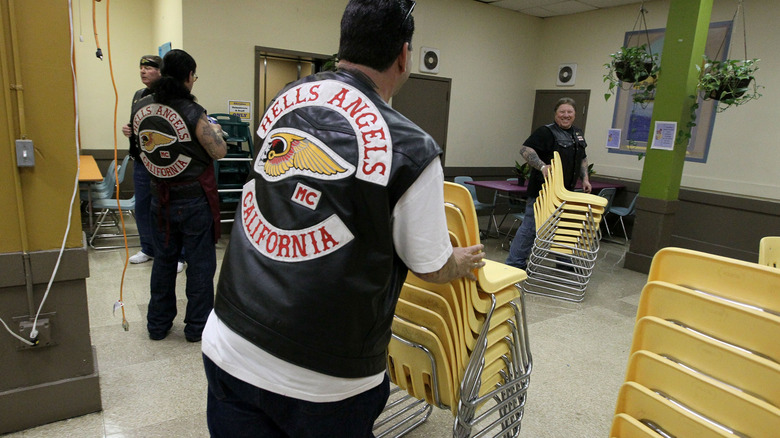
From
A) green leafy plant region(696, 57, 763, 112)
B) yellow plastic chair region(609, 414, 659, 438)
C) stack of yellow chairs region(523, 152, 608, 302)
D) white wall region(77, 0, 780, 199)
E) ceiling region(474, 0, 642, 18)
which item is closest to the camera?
yellow plastic chair region(609, 414, 659, 438)

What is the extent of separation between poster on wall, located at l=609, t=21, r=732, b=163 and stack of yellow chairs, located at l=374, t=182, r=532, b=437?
4.53m

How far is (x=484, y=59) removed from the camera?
7.14 m

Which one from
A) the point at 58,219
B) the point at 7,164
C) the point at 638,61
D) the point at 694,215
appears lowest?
the point at 694,215

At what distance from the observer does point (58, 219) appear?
1892 millimetres

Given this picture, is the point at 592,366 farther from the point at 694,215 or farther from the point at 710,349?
the point at 694,215

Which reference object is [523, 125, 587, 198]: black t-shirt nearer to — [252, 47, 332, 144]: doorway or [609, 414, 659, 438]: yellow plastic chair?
[252, 47, 332, 144]: doorway

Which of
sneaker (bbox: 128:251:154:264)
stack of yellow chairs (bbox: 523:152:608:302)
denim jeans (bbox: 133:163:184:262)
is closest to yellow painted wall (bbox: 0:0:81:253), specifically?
denim jeans (bbox: 133:163:184:262)

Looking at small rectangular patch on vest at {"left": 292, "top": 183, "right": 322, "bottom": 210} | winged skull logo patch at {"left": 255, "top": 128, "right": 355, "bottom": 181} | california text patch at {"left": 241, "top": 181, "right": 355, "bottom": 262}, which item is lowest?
california text patch at {"left": 241, "top": 181, "right": 355, "bottom": 262}

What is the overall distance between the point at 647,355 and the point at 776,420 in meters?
0.33

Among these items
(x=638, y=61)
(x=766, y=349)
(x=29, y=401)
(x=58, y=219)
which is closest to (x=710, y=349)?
(x=766, y=349)

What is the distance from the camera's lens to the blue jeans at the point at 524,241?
4309mm

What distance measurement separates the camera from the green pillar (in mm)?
4441

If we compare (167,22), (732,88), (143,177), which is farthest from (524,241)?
(167,22)

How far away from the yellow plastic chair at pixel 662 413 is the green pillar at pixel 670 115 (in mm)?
3874
